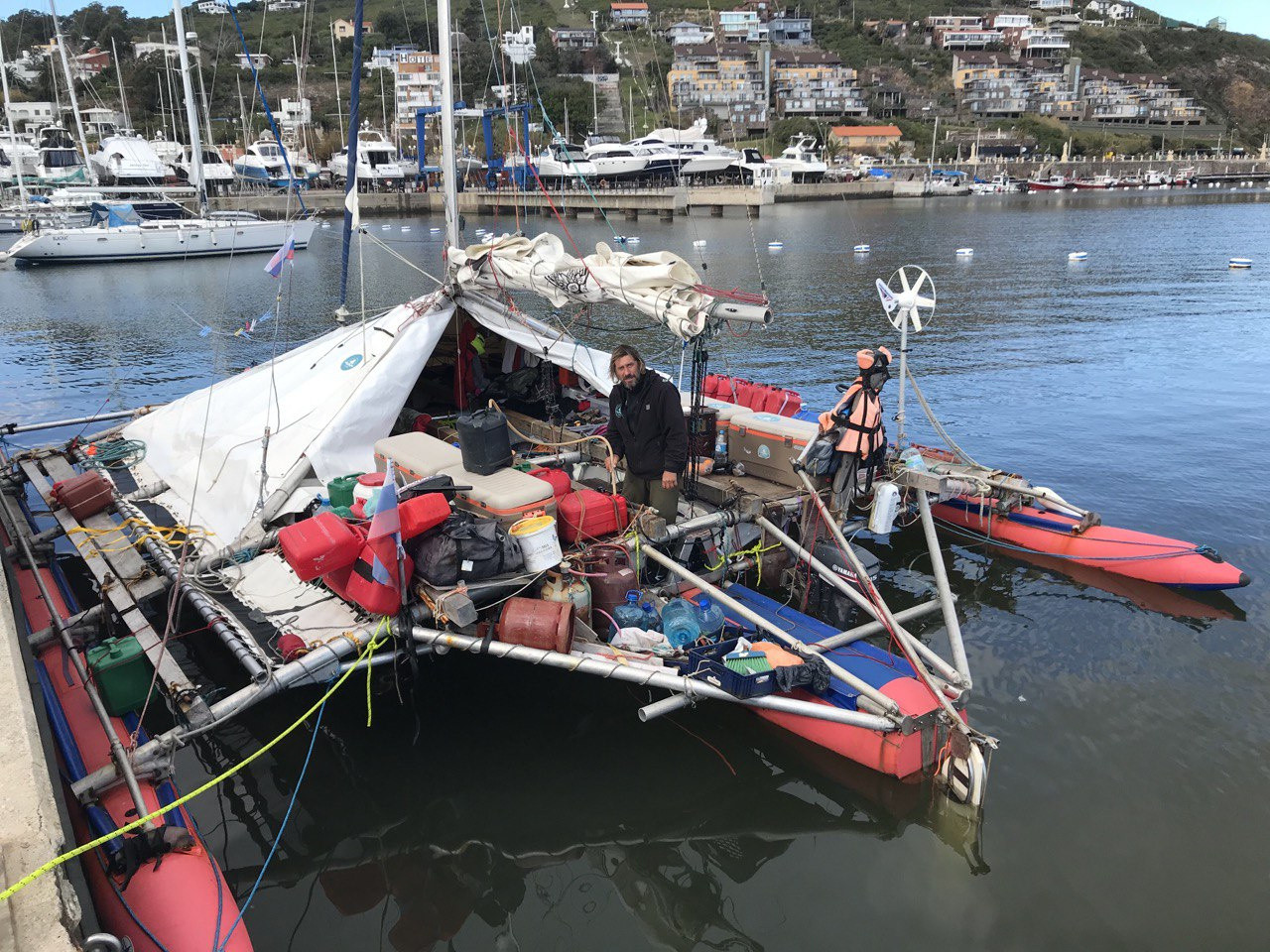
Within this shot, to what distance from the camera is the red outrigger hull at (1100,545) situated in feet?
33.9

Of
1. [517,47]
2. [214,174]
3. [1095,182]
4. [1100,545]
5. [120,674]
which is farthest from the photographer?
[1095,182]

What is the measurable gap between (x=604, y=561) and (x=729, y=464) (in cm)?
305

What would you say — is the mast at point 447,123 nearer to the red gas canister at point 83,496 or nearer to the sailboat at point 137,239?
the red gas canister at point 83,496

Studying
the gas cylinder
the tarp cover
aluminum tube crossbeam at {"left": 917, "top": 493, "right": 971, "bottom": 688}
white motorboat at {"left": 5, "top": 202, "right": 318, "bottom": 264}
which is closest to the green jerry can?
the tarp cover

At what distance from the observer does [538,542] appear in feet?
23.7

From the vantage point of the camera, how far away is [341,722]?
309 inches

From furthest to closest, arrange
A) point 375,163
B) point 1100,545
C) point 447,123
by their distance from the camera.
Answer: point 375,163 → point 1100,545 → point 447,123

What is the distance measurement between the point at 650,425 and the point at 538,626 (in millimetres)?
2407

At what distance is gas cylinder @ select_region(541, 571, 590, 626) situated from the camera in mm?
7426

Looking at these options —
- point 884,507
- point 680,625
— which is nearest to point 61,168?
point 680,625

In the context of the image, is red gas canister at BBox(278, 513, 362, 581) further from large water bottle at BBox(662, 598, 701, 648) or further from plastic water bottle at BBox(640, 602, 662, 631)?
large water bottle at BBox(662, 598, 701, 648)

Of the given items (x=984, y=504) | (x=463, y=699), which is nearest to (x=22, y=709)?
(x=463, y=699)

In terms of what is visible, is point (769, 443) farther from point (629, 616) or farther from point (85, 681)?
point (85, 681)

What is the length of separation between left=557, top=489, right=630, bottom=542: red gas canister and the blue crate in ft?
5.67
